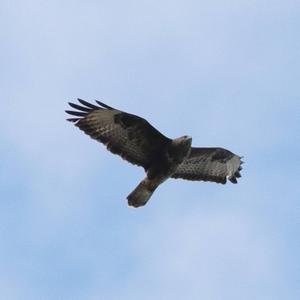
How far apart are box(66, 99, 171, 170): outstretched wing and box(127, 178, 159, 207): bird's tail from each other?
0.43 m

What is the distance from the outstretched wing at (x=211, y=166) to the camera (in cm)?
2695

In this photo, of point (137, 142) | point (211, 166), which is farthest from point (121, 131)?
point (211, 166)

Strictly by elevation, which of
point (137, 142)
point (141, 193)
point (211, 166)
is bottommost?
point (141, 193)

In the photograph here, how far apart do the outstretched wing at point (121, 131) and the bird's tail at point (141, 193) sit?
1.39 ft

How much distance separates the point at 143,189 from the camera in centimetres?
2566

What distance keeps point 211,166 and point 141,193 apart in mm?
2011

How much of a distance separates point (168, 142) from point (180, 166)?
109 centimetres

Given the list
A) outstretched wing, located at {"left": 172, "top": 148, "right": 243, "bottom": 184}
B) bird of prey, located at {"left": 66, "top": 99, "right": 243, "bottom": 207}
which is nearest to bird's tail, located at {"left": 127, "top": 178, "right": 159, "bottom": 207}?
bird of prey, located at {"left": 66, "top": 99, "right": 243, "bottom": 207}

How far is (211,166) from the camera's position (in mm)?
27109

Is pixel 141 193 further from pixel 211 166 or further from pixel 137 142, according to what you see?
pixel 211 166

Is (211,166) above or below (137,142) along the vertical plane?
above

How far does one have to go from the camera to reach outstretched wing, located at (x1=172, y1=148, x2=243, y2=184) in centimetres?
2695

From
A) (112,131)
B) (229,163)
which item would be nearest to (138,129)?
(112,131)

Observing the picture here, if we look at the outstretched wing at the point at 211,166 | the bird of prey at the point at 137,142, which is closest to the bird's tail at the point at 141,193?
the bird of prey at the point at 137,142
